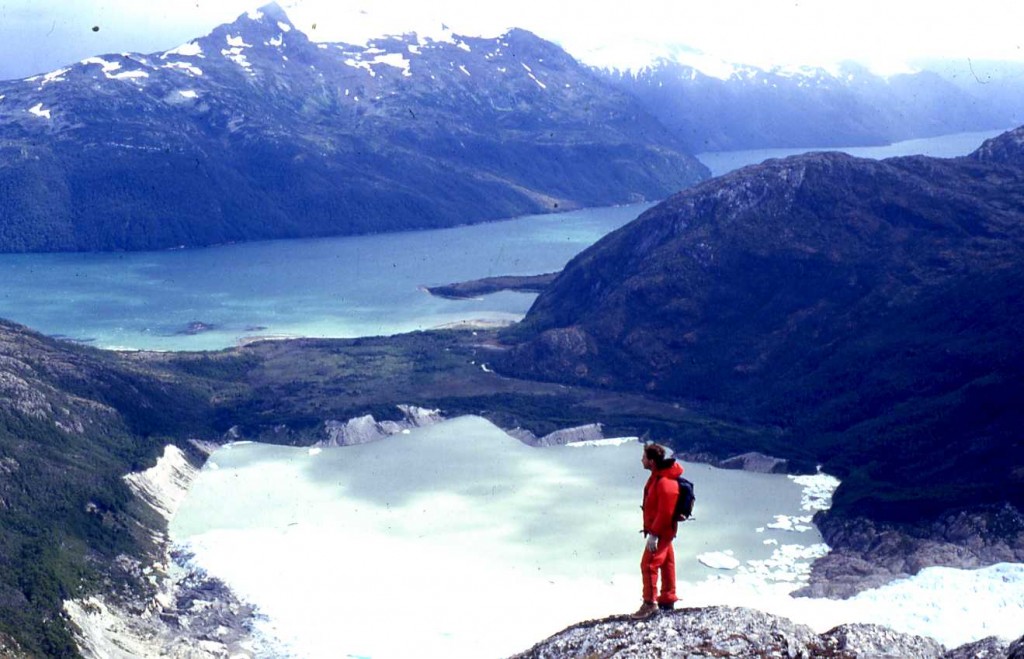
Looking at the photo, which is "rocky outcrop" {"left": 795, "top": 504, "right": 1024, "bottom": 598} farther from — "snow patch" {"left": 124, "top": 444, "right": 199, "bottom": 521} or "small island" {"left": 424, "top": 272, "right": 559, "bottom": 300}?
"small island" {"left": 424, "top": 272, "right": 559, "bottom": 300}

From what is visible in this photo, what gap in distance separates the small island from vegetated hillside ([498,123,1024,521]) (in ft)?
113

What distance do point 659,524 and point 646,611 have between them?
227 cm

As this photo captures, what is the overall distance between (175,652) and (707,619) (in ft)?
153

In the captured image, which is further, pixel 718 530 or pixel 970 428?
pixel 970 428

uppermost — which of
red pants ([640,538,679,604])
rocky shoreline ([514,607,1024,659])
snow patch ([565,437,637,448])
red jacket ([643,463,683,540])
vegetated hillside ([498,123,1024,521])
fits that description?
vegetated hillside ([498,123,1024,521])

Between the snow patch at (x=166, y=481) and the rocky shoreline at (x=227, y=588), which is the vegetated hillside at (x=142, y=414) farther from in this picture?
the rocky shoreline at (x=227, y=588)

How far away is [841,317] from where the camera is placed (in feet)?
388

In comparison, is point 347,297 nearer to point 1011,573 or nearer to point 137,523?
point 137,523

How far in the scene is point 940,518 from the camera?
81.5 m

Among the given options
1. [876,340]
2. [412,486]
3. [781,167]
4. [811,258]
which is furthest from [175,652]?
[781,167]

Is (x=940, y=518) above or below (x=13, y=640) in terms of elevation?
above

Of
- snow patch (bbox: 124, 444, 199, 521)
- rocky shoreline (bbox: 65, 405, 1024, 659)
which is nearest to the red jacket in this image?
rocky shoreline (bbox: 65, 405, 1024, 659)

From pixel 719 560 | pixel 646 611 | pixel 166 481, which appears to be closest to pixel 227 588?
pixel 166 481

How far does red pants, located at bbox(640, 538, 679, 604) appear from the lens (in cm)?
2820
